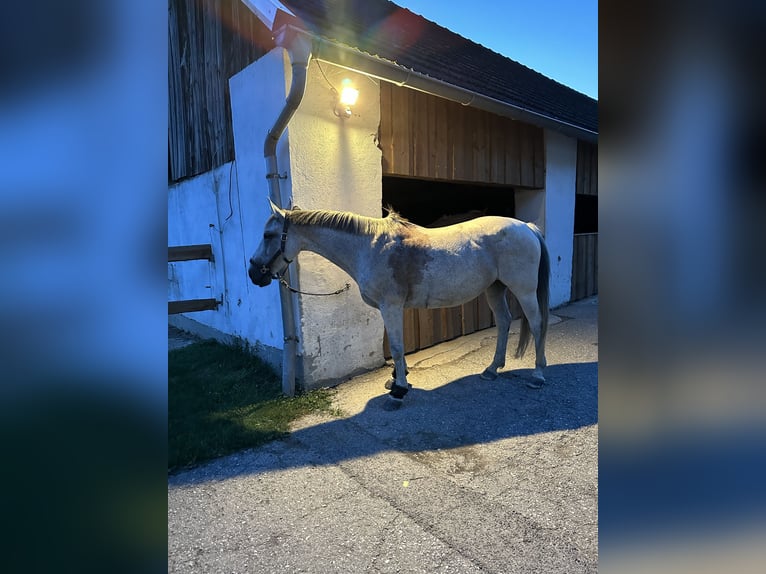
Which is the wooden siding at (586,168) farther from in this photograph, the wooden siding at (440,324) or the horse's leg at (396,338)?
the horse's leg at (396,338)

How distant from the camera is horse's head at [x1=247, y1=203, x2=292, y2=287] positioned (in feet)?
12.2

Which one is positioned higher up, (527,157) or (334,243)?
(527,157)

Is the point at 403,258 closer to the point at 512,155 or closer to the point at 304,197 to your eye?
the point at 304,197

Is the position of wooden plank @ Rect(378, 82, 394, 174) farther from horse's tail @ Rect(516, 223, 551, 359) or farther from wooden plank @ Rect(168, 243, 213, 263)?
wooden plank @ Rect(168, 243, 213, 263)

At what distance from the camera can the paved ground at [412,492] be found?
1.96 metres

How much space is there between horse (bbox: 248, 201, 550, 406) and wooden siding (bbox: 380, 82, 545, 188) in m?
1.27

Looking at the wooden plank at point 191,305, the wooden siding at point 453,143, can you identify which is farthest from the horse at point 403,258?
the wooden plank at point 191,305

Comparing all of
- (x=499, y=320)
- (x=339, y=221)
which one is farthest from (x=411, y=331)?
(x=339, y=221)

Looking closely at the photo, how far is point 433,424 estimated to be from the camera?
336 centimetres

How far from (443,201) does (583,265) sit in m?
2.87
